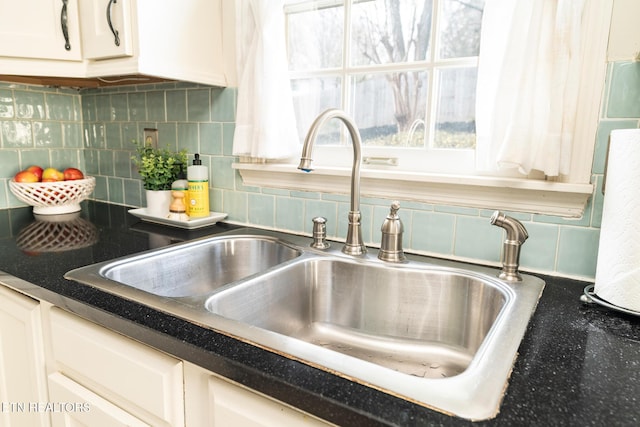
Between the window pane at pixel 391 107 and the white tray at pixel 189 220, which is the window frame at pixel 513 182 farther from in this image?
the white tray at pixel 189 220

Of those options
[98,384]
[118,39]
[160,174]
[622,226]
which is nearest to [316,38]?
[118,39]

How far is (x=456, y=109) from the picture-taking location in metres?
1.13

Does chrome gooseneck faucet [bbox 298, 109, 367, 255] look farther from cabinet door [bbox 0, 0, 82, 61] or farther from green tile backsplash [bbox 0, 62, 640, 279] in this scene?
cabinet door [bbox 0, 0, 82, 61]

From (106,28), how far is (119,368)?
1007mm

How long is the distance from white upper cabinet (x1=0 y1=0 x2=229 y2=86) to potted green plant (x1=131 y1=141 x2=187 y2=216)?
0.29 m

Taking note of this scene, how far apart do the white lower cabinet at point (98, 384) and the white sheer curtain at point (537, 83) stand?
2.28ft

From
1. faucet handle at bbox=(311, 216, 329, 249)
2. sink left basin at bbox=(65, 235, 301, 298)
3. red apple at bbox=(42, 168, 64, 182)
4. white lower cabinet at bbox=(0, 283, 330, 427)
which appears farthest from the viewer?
red apple at bbox=(42, 168, 64, 182)

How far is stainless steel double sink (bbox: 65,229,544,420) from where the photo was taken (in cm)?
81

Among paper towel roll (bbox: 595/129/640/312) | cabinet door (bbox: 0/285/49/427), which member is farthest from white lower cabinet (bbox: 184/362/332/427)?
paper towel roll (bbox: 595/129/640/312)

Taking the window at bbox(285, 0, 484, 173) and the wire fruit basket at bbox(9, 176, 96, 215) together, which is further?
the wire fruit basket at bbox(9, 176, 96, 215)

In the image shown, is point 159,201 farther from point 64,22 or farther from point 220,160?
point 64,22

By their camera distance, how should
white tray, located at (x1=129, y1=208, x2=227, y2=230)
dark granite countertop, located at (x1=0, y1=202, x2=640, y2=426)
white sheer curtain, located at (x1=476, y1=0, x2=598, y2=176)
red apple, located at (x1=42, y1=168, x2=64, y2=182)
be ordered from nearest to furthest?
dark granite countertop, located at (x1=0, y1=202, x2=640, y2=426) < white sheer curtain, located at (x1=476, y1=0, x2=598, y2=176) < white tray, located at (x1=129, y1=208, x2=227, y2=230) < red apple, located at (x1=42, y1=168, x2=64, y2=182)

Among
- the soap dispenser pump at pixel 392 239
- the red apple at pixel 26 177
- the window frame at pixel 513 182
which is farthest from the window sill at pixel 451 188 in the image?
the red apple at pixel 26 177

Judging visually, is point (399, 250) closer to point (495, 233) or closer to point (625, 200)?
point (495, 233)
